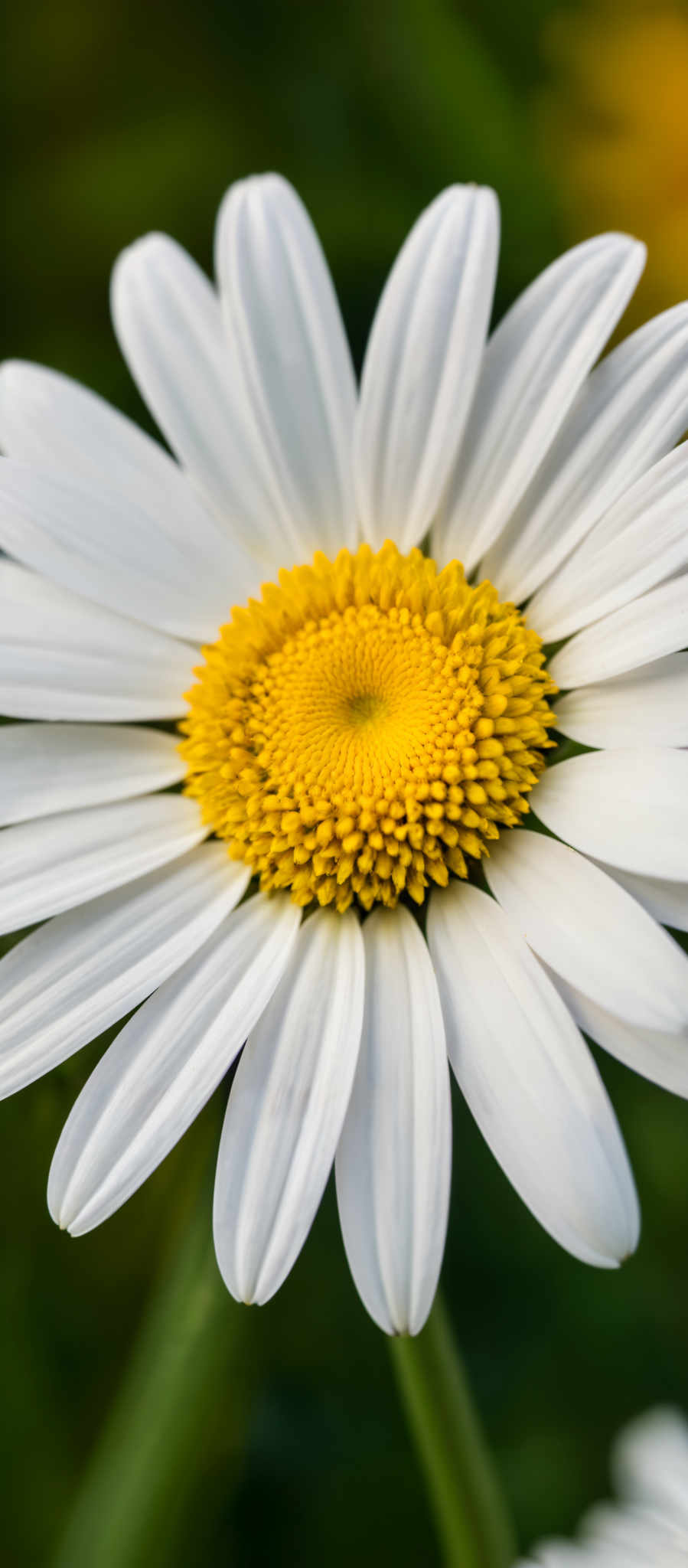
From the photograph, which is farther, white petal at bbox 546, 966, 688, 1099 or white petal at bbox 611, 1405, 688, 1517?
white petal at bbox 611, 1405, 688, 1517

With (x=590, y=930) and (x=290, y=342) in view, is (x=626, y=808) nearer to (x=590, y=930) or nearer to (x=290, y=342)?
(x=590, y=930)

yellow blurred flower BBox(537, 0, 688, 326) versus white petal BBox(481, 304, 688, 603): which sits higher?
yellow blurred flower BBox(537, 0, 688, 326)

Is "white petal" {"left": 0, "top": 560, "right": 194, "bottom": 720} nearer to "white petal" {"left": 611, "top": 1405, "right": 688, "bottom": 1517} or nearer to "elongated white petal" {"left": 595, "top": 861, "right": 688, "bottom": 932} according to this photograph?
"elongated white petal" {"left": 595, "top": 861, "right": 688, "bottom": 932}

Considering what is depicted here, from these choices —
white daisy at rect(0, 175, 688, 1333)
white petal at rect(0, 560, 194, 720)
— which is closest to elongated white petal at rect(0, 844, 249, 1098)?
white daisy at rect(0, 175, 688, 1333)

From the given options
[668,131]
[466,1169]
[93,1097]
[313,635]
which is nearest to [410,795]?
[313,635]

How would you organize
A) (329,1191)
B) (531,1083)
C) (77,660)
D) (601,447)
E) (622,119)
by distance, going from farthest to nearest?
(622,119) < (329,1191) < (77,660) < (601,447) < (531,1083)

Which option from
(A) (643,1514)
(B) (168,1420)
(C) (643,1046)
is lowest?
(A) (643,1514)

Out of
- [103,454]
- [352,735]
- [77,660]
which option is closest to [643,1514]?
[352,735]

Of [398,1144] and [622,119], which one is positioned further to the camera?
[622,119]
